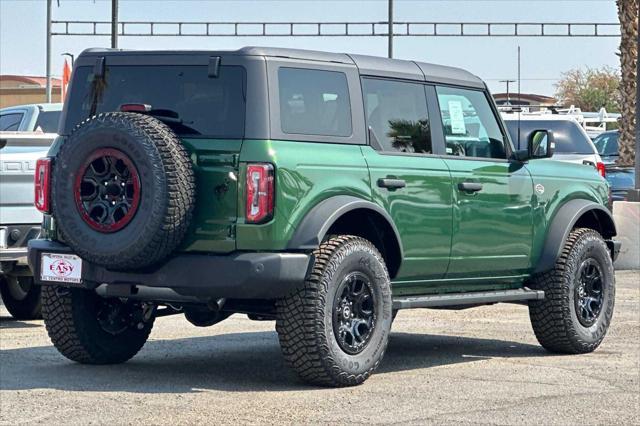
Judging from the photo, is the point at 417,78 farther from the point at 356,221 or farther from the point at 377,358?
the point at 377,358

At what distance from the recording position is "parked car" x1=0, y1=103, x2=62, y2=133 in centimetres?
1619

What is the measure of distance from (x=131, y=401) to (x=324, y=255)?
145cm

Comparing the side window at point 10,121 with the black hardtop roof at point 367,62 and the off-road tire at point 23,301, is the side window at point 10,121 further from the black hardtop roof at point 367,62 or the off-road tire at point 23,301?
the black hardtop roof at point 367,62

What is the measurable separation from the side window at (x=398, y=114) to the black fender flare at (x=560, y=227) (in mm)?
1431

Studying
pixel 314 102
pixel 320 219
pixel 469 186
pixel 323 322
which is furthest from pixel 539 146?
pixel 323 322

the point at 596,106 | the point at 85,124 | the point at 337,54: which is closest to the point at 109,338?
the point at 85,124

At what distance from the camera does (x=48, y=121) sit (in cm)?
1631

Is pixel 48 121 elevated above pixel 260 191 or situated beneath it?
elevated above

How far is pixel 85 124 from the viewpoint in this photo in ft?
28.1

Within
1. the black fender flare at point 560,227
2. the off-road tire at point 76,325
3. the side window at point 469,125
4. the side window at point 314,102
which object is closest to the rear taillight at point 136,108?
the side window at point 314,102

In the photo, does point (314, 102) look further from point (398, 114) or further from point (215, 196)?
point (215, 196)

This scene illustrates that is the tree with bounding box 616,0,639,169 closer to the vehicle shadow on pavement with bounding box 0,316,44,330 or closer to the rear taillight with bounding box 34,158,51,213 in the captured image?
the vehicle shadow on pavement with bounding box 0,316,44,330

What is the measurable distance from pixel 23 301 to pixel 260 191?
5.16 m

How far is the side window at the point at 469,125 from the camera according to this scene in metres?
10.0
